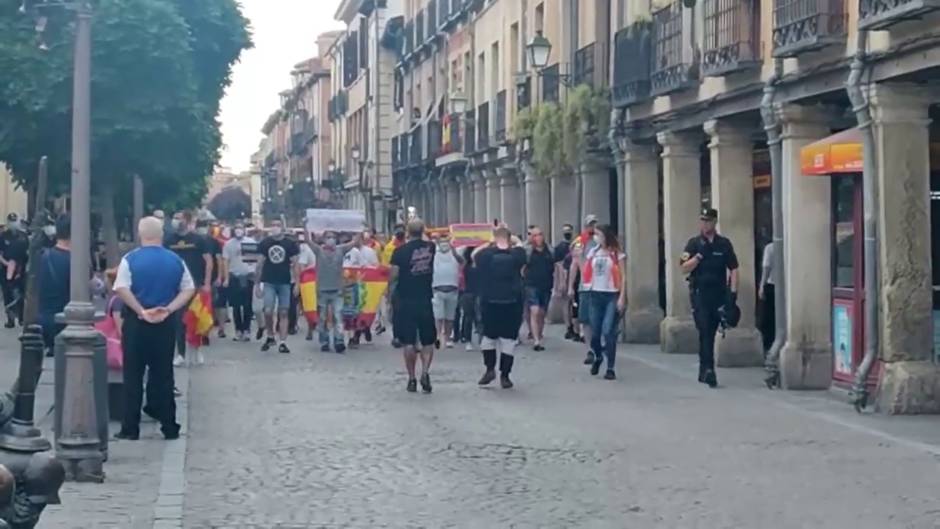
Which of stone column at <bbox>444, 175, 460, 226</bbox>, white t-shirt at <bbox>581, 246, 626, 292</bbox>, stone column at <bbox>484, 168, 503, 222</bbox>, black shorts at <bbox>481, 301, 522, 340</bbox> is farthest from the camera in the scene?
stone column at <bbox>444, 175, 460, 226</bbox>

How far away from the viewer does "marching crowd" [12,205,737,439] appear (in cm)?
1396

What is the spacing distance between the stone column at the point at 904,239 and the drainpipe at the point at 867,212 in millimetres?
95

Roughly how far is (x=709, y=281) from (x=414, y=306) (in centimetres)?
309

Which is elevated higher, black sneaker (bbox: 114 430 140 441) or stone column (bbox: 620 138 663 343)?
stone column (bbox: 620 138 663 343)

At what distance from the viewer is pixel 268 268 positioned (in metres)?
25.2

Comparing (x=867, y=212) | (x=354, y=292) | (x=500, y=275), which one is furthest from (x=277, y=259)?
(x=867, y=212)

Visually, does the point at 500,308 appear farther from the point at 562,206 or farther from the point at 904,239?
the point at 562,206

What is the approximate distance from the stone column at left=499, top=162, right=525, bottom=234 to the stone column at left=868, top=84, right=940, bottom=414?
21.4m

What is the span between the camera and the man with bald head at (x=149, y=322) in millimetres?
13781

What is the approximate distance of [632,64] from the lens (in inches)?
987

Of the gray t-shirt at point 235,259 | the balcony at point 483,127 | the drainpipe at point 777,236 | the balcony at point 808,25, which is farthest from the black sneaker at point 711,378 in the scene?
the balcony at point 483,127

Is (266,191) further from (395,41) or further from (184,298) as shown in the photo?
(184,298)

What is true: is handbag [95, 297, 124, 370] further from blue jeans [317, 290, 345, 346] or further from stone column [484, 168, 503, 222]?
stone column [484, 168, 503, 222]

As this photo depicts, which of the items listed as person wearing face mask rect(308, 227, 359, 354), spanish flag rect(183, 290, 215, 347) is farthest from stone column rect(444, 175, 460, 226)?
spanish flag rect(183, 290, 215, 347)
